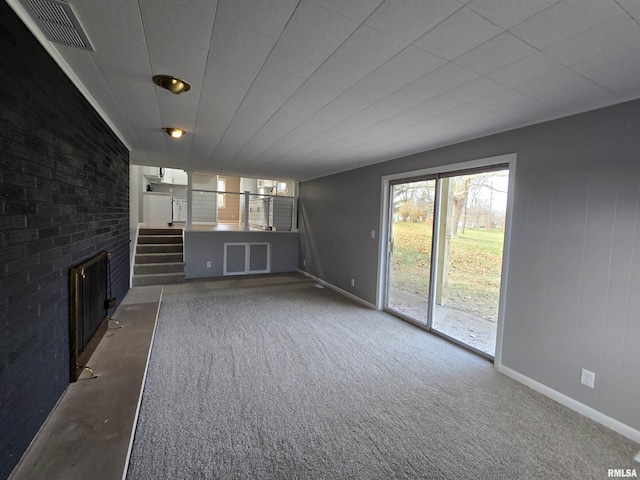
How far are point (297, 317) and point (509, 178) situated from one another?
296 cm

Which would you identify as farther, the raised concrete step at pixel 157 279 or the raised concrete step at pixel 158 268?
the raised concrete step at pixel 158 268

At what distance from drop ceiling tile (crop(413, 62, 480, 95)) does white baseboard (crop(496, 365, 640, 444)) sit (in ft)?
8.24

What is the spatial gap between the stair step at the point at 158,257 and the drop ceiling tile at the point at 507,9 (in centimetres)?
632

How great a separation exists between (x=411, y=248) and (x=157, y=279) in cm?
469

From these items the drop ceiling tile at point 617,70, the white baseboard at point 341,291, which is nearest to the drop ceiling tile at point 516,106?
the drop ceiling tile at point 617,70

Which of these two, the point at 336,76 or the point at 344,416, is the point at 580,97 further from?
the point at 344,416

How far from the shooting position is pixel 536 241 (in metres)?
2.53

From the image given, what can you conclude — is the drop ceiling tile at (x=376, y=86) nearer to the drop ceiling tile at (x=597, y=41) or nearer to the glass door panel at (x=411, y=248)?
the drop ceiling tile at (x=597, y=41)

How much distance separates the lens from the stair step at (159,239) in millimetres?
6412

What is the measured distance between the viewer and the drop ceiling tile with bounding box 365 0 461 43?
1211 millimetres

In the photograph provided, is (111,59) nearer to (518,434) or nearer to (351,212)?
(518,434)

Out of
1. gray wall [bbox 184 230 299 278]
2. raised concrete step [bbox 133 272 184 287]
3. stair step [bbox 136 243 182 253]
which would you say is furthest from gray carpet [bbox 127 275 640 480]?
stair step [bbox 136 243 182 253]

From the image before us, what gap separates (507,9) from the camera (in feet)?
3.98

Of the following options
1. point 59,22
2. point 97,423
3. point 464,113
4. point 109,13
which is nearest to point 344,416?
point 97,423
